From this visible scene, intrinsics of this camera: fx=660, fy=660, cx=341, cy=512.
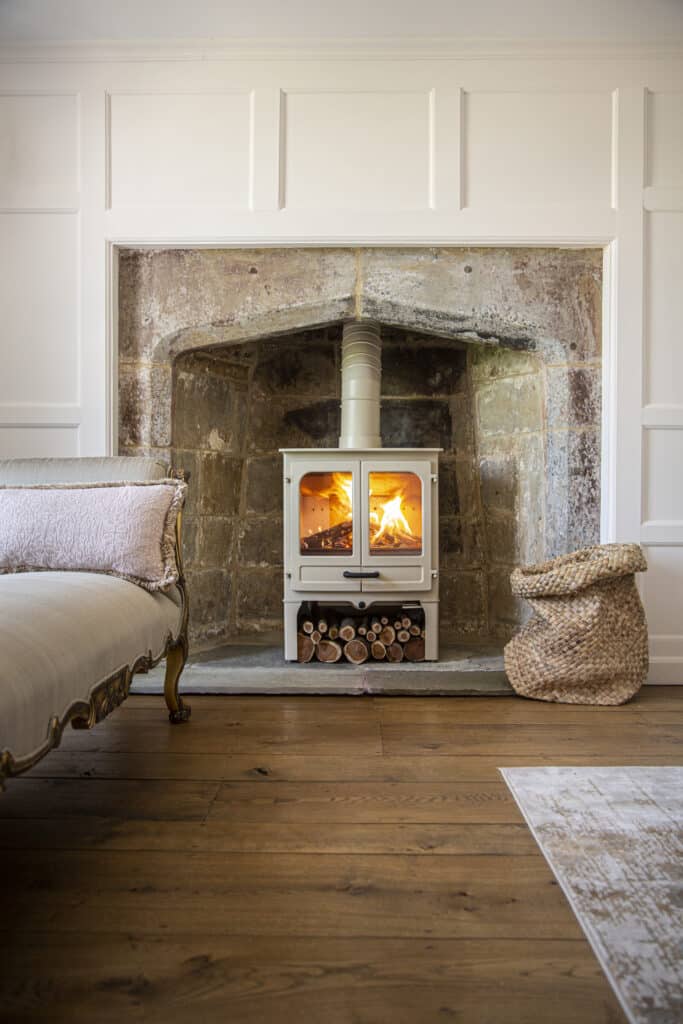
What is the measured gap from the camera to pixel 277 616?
3.39 m

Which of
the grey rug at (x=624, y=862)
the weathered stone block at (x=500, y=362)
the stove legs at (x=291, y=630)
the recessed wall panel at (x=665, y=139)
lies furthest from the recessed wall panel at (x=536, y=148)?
the grey rug at (x=624, y=862)

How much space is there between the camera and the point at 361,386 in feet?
9.69

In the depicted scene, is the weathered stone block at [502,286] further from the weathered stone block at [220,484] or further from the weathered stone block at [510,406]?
the weathered stone block at [220,484]

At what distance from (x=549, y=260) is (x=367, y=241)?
773 millimetres

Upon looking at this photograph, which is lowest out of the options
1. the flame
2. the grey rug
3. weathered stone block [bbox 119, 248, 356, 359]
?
the grey rug

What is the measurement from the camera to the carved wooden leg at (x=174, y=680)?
2.11 m

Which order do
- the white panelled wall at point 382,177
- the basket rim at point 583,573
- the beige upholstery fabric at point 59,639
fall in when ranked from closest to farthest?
the beige upholstery fabric at point 59,639
the basket rim at point 583,573
the white panelled wall at point 382,177

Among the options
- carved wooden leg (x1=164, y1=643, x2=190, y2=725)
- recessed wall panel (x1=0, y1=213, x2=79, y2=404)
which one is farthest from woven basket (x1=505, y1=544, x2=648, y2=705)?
recessed wall panel (x1=0, y1=213, x2=79, y2=404)

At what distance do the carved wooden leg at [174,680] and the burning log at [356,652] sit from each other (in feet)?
2.81

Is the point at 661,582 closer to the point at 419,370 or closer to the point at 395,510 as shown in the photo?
the point at 395,510

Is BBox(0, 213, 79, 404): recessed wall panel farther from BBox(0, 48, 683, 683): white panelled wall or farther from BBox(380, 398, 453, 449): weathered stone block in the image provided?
BBox(380, 398, 453, 449): weathered stone block

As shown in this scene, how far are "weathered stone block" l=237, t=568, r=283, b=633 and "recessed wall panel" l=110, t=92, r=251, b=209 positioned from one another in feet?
5.65

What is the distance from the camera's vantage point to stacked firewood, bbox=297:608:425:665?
2818mm

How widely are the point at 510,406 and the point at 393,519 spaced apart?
2.80 ft
